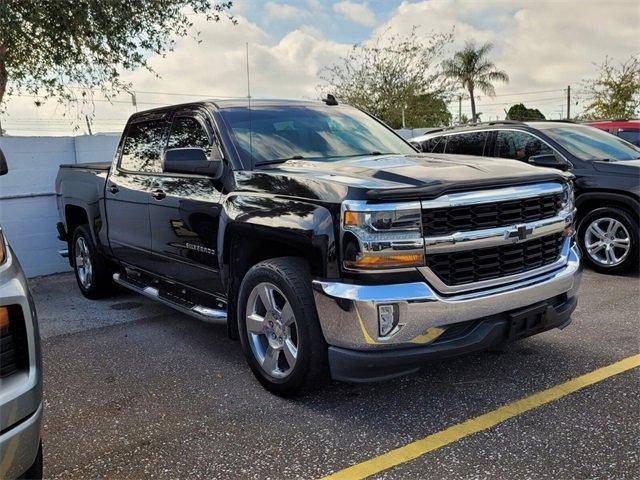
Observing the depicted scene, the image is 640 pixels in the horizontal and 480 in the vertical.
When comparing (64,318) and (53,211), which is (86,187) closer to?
(64,318)

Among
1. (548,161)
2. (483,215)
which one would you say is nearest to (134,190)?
(483,215)

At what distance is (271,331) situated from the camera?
140 inches

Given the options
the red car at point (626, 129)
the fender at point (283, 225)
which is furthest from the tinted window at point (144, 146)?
the red car at point (626, 129)

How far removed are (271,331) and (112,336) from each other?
210cm

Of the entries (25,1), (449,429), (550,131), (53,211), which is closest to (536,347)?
(449,429)

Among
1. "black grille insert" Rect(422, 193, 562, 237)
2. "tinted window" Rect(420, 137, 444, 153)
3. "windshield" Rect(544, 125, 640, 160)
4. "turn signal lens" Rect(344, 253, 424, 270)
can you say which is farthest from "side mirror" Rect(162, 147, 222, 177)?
"tinted window" Rect(420, 137, 444, 153)

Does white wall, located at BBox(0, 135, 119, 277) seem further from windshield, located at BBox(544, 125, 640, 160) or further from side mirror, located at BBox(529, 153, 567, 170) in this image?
windshield, located at BBox(544, 125, 640, 160)

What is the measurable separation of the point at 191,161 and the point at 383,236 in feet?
5.31

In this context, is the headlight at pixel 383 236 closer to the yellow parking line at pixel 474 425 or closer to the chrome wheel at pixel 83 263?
the yellow parking line at pixel 474 425

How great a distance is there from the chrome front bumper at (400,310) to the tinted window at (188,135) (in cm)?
176

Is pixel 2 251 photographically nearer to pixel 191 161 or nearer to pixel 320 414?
pixel 191 161

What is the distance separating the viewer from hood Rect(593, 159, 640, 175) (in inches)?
250

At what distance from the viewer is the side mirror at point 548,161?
6621 millimetres

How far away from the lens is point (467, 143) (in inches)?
314
